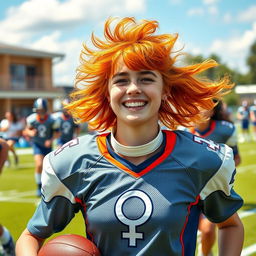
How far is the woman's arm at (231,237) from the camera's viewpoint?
94.0 inches

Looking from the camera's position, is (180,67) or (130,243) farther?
(180,67)

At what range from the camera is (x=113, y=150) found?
244 centimetres

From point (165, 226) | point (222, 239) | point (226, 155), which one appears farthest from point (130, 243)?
point (226, 155)

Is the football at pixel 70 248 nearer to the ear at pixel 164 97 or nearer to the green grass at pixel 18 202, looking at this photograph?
the ear at pixel 164 97

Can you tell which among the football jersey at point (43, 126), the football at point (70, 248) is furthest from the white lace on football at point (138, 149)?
the football jersey at point (43, 126)

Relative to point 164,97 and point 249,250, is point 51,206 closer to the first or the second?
point 164,97

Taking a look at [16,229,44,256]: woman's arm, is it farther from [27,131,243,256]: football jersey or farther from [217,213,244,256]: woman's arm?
[217,213,244,256]: woman's arm

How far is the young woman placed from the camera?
2262 mm

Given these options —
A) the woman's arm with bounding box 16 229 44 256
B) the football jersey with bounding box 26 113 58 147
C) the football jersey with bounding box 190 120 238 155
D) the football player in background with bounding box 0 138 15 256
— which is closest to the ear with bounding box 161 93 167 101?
the woman's arm with bounding box 16 229 44 256

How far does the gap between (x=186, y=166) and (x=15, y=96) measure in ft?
112

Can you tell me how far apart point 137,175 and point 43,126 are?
8.28m

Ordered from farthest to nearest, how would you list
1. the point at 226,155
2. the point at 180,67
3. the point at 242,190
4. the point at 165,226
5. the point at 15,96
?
the point at 15,96 < the point at 242,190 < the point at 180,67 < the point at 226,155 < the point at 165,226

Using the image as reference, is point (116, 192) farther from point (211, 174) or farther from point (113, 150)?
point (211, 174)

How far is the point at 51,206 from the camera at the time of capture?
2371 millimetres
